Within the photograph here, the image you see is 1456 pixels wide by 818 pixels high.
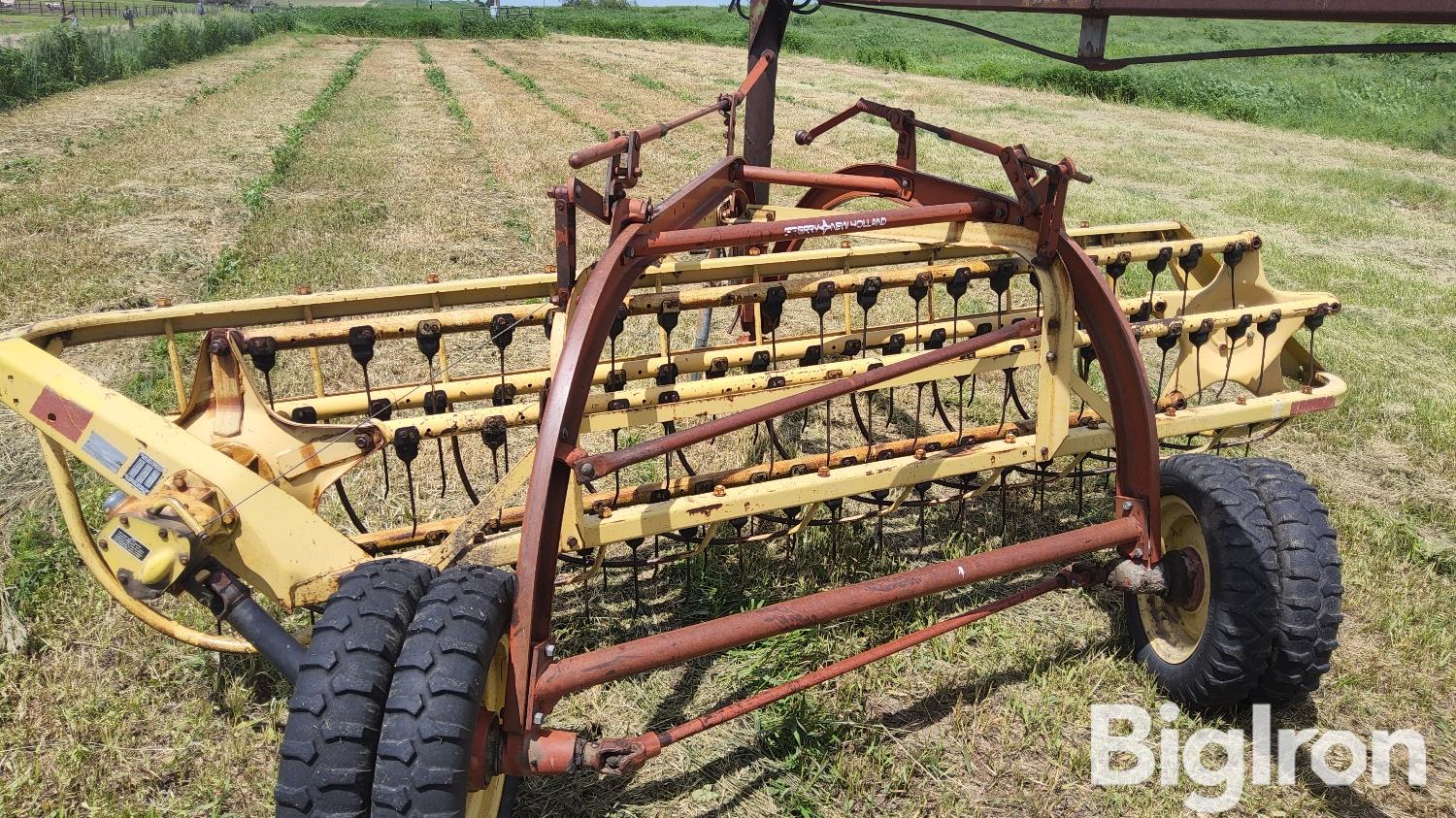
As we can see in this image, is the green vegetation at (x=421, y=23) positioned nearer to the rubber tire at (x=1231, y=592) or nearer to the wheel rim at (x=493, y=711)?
the rubber tire at (x=1231, y=592)

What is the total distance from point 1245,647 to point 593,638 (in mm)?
2123

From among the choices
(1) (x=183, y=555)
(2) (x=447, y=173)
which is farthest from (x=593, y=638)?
(2) (x=447, y=173)

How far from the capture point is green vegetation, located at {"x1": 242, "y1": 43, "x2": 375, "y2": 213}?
32.3 feet

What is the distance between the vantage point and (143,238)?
809 centimetres

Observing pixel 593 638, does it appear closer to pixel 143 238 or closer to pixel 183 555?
pixel 183 555

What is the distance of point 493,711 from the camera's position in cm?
237

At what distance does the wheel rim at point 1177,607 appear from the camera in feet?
10.1

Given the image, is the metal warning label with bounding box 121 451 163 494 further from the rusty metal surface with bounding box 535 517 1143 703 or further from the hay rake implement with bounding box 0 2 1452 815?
the rusty metal surface with bounding box 535 517 1143 703

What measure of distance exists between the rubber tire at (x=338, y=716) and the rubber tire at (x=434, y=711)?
1.7 inches

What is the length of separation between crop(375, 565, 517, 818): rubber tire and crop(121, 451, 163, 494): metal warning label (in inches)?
35.4

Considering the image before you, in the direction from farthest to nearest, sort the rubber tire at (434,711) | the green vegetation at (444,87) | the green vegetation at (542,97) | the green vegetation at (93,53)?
the green vegetation at (93,53), the green vegetation at (444,87), the green vegetation at (542,97), the rubber tire at (434,711)

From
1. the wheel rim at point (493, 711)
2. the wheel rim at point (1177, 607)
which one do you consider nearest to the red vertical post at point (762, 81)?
the wheel rim at point (1177, 607)

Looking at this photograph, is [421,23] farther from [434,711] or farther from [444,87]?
[434,711]

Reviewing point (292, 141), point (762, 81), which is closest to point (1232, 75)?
point (292, 141)
